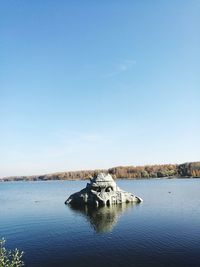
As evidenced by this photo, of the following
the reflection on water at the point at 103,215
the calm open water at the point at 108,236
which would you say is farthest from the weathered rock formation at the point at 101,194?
the calm open water at the point at 108,236

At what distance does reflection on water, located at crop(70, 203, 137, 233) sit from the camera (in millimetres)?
66675

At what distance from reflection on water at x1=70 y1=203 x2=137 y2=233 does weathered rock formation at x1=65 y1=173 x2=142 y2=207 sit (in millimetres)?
2522

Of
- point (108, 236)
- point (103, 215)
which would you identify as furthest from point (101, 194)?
point (108, 236)

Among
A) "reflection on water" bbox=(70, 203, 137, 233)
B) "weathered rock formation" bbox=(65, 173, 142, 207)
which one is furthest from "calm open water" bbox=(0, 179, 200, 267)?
"weathered rock formation" bbox=(65, 173, 142, 207)

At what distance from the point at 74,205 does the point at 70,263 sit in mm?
59530

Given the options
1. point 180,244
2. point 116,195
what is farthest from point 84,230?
point 116,195

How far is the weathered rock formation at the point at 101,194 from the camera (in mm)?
96750

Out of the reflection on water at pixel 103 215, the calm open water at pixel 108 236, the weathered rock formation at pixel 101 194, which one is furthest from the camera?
the weathered rock formation at pixel 101 194

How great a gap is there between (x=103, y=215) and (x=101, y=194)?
1762 centimetres

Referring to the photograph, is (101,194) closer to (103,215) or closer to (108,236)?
(103,215)

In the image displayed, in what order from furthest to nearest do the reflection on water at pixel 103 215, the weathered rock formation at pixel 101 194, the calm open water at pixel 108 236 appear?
the weathered rock formation at pixel 101 194
the reflection on water at pixel 103 215
the calm open water at pixel 108 236

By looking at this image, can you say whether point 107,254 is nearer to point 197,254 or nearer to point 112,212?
point 197,254

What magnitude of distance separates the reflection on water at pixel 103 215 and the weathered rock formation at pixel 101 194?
8.28ft

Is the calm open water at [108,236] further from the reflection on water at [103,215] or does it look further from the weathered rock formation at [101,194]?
the weathered rock formation at [101,194]
